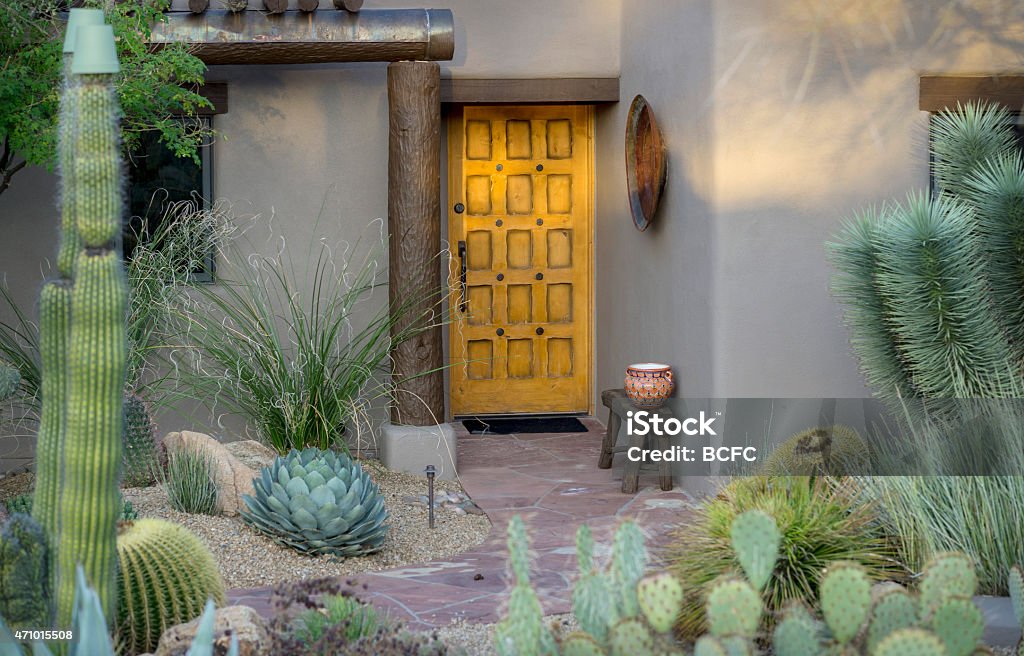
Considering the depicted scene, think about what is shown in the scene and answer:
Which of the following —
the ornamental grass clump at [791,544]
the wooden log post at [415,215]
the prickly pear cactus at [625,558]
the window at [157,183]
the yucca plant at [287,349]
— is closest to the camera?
the prickly pear cactus at [625,558]

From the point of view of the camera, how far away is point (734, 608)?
3029 millimetres

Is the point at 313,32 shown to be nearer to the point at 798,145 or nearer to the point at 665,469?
the point at 798,145

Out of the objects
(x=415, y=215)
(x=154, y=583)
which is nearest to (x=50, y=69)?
(x=415, y=215)

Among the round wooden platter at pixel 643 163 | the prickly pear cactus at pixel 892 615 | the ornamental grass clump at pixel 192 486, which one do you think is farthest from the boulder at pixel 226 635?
the round wooden platter at pixel 643 163

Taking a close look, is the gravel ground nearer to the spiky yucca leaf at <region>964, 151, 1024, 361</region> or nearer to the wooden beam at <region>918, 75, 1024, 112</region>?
the spiky yucca leaf at <region>964, 151, 1024, 361</region>

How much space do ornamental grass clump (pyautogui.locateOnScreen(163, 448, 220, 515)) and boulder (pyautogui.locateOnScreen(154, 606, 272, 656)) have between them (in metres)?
2.24

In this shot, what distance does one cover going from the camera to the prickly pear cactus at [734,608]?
3025mm

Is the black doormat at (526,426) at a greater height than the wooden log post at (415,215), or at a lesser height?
lesser

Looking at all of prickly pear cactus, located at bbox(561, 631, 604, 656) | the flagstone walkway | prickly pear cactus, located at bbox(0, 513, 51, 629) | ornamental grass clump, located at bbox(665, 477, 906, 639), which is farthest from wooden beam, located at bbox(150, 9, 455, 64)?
prickly pear cactus, located at bbox(561, 631, 604, 656)

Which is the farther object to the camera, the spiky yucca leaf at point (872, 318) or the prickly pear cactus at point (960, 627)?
the spiky yucca leaf at point (872, 318)

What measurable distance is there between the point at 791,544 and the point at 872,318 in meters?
1.48

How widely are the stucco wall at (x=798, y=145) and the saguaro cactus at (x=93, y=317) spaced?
3801 mm

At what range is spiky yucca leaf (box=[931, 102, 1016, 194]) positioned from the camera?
562cm

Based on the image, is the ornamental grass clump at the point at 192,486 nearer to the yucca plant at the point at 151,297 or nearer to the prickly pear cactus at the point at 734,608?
the yucca plant at the point at 151,297
